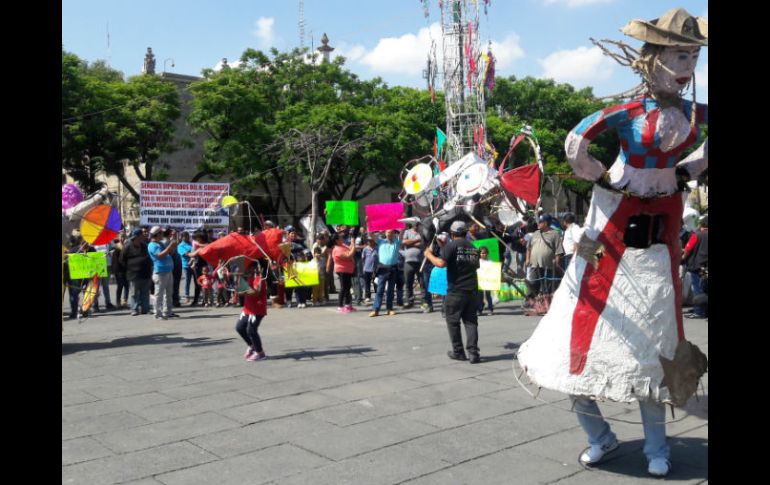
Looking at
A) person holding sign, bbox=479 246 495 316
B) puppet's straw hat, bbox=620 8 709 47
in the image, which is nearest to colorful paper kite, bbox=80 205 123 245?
person holding sign, bbox=479 246 495 316

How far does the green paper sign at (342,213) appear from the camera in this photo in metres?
16.2

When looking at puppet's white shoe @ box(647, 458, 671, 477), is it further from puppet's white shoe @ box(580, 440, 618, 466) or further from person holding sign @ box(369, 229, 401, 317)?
person holding sign @ box(369, 229, 401, 317)

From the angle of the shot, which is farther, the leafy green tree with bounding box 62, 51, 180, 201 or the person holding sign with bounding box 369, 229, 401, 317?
the leafy green tree with bounding box 62, 51, 180, 201

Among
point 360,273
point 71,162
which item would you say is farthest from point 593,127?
point 71,162

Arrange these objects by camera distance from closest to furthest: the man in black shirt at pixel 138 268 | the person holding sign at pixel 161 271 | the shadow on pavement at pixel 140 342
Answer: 1. the shadow on pavement at pixel 140 342
2. the person holding sign at pixel 161 271
3. the man in black shirt at pixel 138 268

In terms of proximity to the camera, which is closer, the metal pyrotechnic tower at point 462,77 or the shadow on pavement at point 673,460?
the shadow on pavement at point 673,460

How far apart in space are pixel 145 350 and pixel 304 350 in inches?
84.5

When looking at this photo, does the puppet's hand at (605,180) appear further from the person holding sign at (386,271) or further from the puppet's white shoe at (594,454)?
the person holding sign at (386,271)

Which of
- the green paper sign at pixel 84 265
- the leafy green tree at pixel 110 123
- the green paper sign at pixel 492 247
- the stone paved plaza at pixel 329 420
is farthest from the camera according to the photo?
the leafy green tree at pixel 110 123

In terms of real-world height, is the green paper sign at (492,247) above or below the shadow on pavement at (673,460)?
above

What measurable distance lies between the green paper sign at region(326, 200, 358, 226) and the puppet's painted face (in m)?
11.9

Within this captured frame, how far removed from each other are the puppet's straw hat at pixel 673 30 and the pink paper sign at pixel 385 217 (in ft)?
34.7

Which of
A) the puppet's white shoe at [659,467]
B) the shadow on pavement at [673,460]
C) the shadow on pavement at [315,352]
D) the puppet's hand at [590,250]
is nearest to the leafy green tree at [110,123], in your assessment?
the shadow on pavement at [315,352]

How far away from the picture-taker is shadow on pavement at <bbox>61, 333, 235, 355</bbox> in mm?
9836
